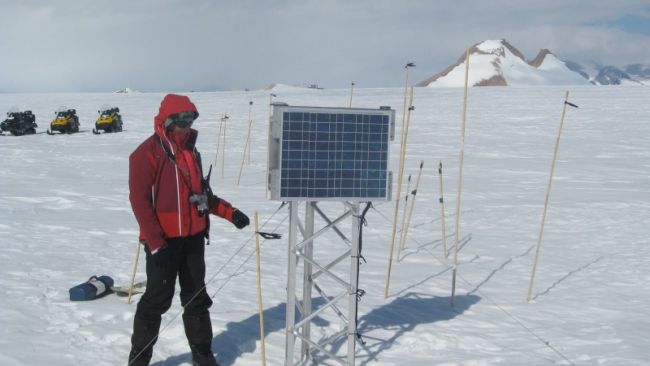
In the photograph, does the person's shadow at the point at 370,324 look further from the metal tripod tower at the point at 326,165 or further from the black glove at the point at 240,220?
the black glove at the point at 240,220

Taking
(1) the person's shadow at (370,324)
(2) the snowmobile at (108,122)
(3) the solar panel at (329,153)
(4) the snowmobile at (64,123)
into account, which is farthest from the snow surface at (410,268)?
(2) the snowmobile at (108,122)

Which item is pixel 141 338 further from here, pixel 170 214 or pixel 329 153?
pixel 329 153

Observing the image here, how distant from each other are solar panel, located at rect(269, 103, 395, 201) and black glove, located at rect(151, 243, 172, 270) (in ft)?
2.47

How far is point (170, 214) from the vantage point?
13.4 ft

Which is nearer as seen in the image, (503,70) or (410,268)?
(410,268)

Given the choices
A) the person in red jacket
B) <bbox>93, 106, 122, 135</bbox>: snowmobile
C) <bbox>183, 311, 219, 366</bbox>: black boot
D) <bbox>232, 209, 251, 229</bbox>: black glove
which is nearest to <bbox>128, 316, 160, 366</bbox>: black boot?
the person in red jacket

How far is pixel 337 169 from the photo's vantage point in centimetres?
434

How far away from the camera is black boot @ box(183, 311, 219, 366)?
14.4 ft

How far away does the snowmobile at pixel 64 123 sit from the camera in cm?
2634

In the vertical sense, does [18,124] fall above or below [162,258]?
below

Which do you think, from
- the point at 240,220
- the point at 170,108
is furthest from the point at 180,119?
the point at 240,220

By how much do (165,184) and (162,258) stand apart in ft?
1.50

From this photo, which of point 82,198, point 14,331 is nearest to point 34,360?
point 14,331

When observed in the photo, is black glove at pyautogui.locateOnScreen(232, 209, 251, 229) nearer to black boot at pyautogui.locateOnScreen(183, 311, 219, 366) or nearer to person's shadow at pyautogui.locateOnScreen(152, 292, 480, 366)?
black boot at pyautogui.locateOnScreen(183, 311, 219, 366)
